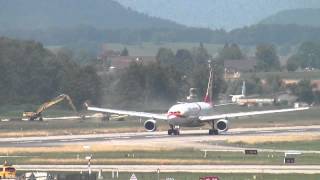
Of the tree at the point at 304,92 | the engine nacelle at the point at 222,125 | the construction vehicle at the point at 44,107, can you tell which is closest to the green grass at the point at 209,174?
the engine nacelle at the point at 222,125

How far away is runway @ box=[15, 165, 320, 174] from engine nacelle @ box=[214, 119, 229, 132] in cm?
3733

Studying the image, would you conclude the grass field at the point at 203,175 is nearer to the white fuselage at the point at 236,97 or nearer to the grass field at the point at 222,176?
the grass field at the point at 222,176

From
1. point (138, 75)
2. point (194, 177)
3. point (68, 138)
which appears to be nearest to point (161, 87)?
point (138, 75)

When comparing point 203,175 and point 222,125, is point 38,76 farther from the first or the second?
point 203,175

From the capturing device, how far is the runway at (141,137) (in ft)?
355

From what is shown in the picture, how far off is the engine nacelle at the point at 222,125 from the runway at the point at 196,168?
3733 centimetres

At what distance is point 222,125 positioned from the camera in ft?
395

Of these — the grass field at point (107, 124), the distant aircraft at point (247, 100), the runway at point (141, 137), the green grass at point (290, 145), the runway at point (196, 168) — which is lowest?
the runway at point (196, 168)

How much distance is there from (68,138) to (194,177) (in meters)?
40.4

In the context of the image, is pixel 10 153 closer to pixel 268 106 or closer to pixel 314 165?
pixel 314 165

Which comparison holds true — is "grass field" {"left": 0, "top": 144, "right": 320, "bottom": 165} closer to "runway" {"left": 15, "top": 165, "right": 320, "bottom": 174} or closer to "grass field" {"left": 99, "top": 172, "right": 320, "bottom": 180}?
"runway" {"left": 15, "top": 165, "right": 320, "bottom": 174}

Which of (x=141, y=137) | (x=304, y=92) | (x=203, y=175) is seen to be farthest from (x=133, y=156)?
(x=304, y=92)

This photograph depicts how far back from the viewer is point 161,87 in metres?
158

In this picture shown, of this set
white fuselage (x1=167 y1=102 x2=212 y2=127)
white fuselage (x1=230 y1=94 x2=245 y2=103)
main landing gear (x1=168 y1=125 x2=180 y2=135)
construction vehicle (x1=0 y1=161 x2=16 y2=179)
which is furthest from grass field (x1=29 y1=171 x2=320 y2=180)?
white fuselage (x1=230 y1=94 x2=245 y2=103)
